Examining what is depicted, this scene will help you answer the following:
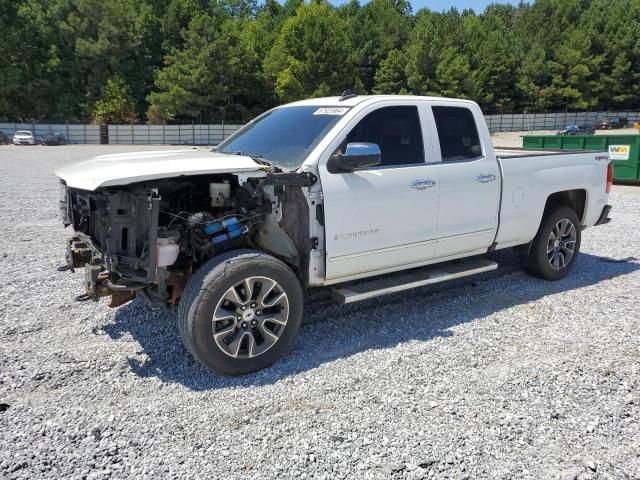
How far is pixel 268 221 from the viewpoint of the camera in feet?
14.6

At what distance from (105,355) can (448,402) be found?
2.70 m

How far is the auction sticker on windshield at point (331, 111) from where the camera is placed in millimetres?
4801

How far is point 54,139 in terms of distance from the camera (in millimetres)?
46906

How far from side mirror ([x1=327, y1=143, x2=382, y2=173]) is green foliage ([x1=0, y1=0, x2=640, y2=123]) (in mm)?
49666

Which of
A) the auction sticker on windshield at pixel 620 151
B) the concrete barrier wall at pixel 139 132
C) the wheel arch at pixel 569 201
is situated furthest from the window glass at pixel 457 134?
the concrete barrier wall at pixel 139 132

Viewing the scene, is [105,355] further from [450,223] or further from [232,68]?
[232,68]

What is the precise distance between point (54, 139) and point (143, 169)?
4891 centimetres

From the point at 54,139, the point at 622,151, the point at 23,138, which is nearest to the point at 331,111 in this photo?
the point at 622,151

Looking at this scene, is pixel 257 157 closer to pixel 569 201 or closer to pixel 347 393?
pixel 347 393

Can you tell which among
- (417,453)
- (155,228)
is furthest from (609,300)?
(155,228)

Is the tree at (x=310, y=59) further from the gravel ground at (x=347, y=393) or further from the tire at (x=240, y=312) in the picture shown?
the tire at (x=240, y=312)

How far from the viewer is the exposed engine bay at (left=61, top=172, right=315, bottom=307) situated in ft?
12.8

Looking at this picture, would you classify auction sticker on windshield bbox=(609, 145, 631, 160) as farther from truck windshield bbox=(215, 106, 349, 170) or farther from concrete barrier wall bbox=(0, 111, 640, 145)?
concrete barrier wall bbox=(0, 111, 640, 145)

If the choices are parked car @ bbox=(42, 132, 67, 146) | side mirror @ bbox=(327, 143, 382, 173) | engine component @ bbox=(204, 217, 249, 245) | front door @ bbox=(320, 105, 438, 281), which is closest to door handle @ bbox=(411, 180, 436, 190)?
front door @ bbox=(320, 105, 438, 281)
